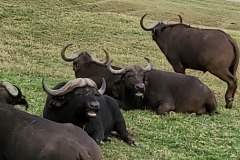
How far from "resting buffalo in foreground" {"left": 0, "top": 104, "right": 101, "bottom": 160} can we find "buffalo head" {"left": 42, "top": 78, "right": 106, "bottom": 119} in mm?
1341

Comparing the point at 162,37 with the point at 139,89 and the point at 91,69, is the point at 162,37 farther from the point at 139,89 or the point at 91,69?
the point at 139,89

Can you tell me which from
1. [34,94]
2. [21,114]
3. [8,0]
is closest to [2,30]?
[8,0]

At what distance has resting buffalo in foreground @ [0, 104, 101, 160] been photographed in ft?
24.2

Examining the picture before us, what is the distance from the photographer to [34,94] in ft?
45.2

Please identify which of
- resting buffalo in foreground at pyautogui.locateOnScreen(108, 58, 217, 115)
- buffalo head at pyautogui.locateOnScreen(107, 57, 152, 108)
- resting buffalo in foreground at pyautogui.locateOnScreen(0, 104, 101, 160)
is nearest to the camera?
resting buffalo in foreground at pyautogui.locateOnScreen(0, 104, 101, 160)

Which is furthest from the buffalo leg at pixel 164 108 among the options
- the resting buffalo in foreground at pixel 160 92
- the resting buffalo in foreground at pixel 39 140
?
the resting buffalo in foreground at pixel 39 140

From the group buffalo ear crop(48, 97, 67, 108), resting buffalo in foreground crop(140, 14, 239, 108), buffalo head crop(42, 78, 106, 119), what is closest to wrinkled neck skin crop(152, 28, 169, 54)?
resting buffalo in foreground crop(140, 14, 239, 108)

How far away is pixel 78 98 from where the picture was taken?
934cm

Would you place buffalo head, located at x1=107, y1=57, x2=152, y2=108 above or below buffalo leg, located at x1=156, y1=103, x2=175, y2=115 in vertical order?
above

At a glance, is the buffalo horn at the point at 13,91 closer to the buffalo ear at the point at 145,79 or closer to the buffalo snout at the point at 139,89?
the buffalo snout at the point at 139,89

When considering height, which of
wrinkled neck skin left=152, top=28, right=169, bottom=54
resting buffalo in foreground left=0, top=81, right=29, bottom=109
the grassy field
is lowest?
the grassy field

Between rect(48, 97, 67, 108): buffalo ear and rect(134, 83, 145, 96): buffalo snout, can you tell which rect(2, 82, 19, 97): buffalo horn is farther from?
rect(134, 83, 145, 96): buffalo snout

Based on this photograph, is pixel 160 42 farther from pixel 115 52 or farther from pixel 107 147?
pixel 107 147

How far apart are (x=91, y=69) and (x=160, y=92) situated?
1.57 m
